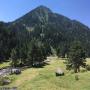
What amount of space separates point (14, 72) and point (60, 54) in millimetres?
94959

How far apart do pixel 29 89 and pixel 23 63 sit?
91643mm

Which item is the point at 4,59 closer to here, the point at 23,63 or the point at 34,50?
the point at 23,63

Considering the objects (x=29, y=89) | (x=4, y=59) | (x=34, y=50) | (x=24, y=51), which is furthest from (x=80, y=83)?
(x=4, y=59)

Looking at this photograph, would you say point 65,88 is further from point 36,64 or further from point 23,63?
point 23,63

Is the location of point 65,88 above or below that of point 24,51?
below

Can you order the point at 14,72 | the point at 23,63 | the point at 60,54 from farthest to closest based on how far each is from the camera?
the point at 60,54, the point at 23,63, the point at 14,72

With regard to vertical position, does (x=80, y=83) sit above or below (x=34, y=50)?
below

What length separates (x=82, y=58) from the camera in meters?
92.9

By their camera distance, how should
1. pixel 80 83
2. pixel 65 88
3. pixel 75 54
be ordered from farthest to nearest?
1. pixel 75 54
2. pixel 80 83
3. pixel 65 88

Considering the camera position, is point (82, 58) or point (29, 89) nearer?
point (29, 89)

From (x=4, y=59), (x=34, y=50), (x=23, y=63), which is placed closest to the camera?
(x=34, y=50)

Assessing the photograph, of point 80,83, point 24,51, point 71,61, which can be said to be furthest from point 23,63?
point 80,83

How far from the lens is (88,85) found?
51.8 m

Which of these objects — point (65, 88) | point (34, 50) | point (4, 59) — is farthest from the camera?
point (4, 59)
